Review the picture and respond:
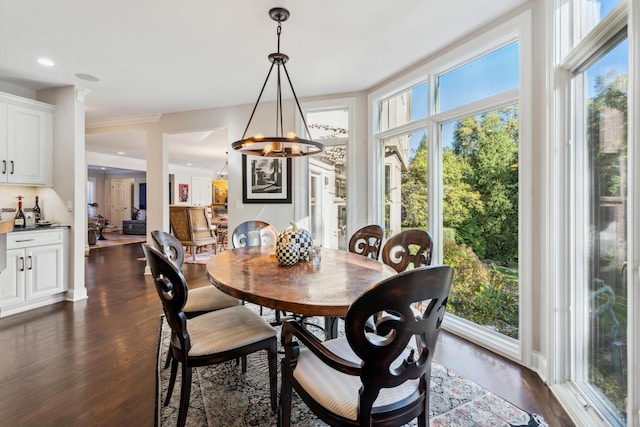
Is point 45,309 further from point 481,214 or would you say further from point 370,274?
point 481,214

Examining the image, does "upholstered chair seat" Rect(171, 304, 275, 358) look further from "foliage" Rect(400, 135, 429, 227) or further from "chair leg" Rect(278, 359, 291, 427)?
"foliage" Rect(400, 135, 429, 227)

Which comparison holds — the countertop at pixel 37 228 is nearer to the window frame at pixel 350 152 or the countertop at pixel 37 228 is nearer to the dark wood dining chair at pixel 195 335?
the dark wood dining chair at pixel 195 335

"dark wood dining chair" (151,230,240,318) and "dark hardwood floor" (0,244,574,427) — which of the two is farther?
"dark wood dining chair" (151,230,240,318)

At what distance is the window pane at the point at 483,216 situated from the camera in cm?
247

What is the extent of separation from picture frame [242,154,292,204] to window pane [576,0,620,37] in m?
3.22

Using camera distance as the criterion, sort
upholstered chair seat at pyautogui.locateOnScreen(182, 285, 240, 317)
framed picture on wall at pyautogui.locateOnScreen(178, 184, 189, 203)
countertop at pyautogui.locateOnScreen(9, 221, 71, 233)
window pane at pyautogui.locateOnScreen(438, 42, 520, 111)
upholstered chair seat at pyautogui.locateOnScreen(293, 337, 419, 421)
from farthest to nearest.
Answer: framed picture on wall at pyautogui.locateOnScreen(178, 184, 189, 203) < countertop at pyautogui.locateOnScreen(9, 221, 71, 233) < window pane at pyautogui.locateOnScreen(438, 42, 520, 111) < upholstered chair seat at pyautogui.locateOnScreen(182, 285, 240, 317) < upholstered chair seat at pyautogui.locateOnScreen(293, 337, 419, 421)

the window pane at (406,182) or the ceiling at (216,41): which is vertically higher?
the ceiling at (216,41)

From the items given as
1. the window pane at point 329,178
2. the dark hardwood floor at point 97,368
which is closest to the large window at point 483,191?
the dark hardwood floor at point 97,368

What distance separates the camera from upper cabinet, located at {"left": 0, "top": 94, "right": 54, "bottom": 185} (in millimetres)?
3395

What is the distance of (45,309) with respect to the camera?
343 cm

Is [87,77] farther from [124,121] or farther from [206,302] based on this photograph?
[206,302]

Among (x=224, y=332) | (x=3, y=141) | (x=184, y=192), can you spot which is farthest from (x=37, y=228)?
(x=184, y=192)

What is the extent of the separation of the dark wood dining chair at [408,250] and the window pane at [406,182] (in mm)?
1052

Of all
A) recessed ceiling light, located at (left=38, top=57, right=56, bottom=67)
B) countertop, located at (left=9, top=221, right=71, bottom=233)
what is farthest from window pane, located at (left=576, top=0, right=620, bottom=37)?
countertop, located at (left=9, top=221, right=71, bottom=233)
